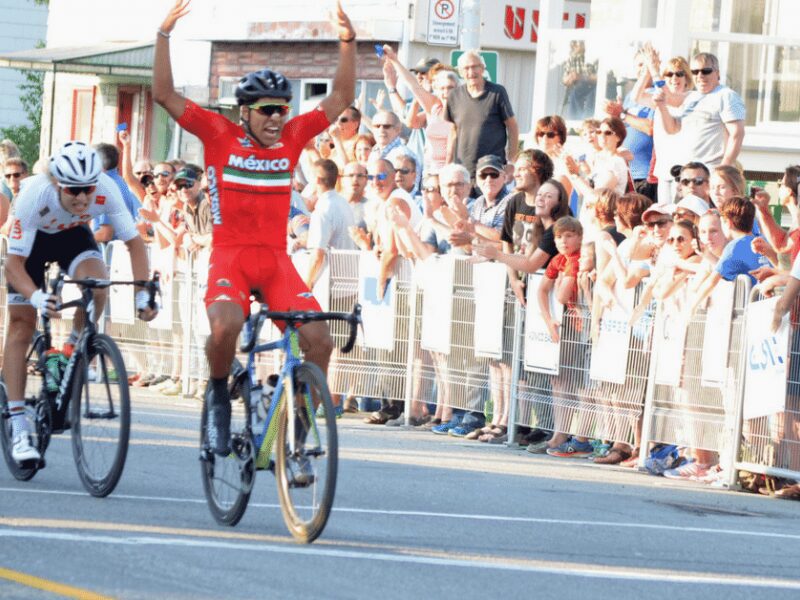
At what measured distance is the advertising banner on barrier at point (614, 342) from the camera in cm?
1456

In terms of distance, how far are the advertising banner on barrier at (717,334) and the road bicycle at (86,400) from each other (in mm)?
4541

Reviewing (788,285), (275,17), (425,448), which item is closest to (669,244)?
(788,285)

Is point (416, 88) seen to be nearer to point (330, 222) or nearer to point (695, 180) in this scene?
point (330, 222)

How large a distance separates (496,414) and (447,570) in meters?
7.55

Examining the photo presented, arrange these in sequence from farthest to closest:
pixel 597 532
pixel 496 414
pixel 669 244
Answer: pixel 496 414 < pixel 669 244 < pixel 597 532

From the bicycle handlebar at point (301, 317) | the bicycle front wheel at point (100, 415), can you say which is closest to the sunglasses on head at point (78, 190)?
the bicycle front wheel at point (100, 415)

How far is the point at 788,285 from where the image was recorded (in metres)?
12.8

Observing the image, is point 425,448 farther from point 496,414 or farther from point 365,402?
point 365,402

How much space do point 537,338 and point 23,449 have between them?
5.40 metres

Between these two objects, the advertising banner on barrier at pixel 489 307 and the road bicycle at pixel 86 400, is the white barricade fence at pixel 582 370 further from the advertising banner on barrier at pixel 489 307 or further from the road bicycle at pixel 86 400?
the road bicycle at pixel 86 400

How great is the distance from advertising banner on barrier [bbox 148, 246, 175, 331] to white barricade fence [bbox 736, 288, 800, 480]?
25.3ft

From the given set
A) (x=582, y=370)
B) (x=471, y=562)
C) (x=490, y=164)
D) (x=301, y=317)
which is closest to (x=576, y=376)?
(x=582, y=370)

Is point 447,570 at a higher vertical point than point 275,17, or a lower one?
lower

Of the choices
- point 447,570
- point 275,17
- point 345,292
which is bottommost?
point 447,570
